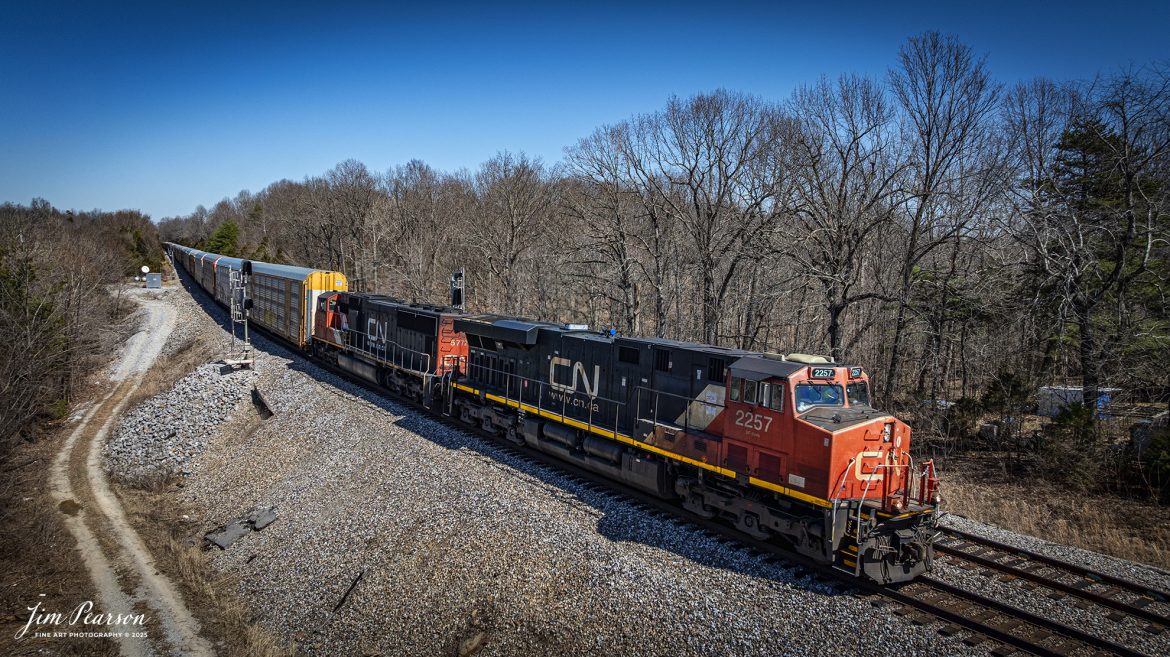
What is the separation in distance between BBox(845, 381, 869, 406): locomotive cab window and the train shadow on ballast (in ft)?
9.43

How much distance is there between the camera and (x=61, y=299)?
30703 mm

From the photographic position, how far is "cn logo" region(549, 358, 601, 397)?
44.7ft

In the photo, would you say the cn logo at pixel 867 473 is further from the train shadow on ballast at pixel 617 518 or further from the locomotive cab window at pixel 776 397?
the train shadow on ballast at pixel 617 518

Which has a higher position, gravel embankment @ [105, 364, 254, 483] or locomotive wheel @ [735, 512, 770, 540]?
locomotive wheel @ [735, 512, 770, 540]

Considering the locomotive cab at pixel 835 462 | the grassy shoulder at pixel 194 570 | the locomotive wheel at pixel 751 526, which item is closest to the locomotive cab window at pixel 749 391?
the locomotive cab at pixel 835 462

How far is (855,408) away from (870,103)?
13.7m

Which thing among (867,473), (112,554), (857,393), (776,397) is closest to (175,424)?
(112,554)

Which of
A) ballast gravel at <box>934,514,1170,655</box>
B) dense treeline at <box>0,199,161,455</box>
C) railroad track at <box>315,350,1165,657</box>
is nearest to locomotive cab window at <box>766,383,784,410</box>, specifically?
railroad track at <box>315,350,1165,657</box>

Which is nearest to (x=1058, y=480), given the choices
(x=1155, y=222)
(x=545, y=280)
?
Answer: (x=1155, y=222)

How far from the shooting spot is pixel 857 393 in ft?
33.6

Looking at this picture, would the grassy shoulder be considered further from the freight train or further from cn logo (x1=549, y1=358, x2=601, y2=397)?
cn logo (x1=549, y1=358, x2=601, y2=397)

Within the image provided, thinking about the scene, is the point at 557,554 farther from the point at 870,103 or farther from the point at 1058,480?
the point at 870,103

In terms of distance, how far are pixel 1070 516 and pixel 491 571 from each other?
11771 mm

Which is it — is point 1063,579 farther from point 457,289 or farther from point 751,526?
point 457,289
